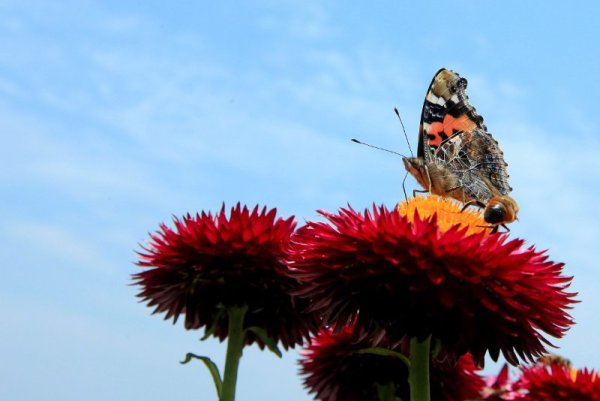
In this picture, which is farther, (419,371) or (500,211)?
(500,211)

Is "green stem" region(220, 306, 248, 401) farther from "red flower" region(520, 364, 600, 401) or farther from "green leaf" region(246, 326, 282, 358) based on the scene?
"red flower" region(520, 364, 600, 401)

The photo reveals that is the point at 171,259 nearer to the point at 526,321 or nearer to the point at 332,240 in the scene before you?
the point at 332,240

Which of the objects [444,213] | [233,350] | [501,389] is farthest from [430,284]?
[501,389]

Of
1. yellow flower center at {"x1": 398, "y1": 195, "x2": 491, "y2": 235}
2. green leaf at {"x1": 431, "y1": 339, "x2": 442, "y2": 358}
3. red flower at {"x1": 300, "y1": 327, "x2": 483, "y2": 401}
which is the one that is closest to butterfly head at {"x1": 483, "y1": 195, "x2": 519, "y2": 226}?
yellow flower center at {"x1": 398, "y1": 195, "x2": 491, "y2": 235}

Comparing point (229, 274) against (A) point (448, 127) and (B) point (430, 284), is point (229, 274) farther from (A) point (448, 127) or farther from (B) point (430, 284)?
(A) point (448, 127)

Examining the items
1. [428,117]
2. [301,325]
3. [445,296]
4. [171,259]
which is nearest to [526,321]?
[445,296]
